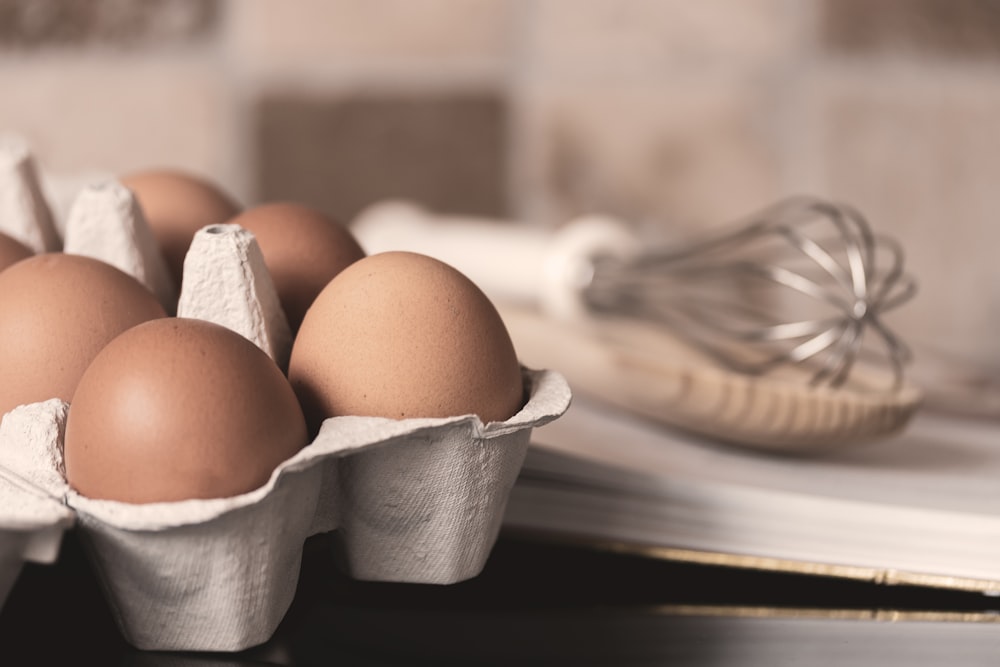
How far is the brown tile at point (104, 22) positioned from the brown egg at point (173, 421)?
2.20ft

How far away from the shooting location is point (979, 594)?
37 cm

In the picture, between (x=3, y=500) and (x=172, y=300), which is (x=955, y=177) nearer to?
(x=172, y=300)

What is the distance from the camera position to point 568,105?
93cm

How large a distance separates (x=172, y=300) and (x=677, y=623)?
0.22 meters

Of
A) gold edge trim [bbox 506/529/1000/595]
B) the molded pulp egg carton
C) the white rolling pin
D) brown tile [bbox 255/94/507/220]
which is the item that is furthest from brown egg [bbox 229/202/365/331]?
brown tile [bbox 255/94/507/220]

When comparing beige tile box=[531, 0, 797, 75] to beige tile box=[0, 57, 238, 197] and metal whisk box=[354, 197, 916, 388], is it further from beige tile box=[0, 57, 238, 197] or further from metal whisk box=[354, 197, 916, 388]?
beige tile box=[0, 57, 238, 197]

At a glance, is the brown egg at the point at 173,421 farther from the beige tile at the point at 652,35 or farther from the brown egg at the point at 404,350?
the beige tile at the point at 652,35

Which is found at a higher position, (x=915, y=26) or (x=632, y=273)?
(x=915, y=26)

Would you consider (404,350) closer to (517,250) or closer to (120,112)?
(517,250)

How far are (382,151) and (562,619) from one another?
2.17ft

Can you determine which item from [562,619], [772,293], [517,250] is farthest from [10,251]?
[772,293]

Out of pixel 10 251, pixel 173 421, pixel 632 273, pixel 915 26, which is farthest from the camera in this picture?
pixel 915 26

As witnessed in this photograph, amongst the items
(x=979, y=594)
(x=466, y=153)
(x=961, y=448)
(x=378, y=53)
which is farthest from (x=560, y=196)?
(x=979, y=594)

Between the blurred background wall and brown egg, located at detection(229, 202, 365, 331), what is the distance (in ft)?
1.84
